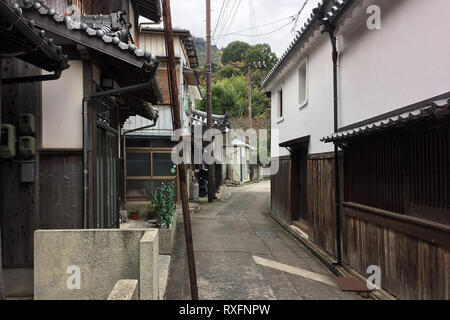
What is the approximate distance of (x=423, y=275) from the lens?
4.60 meters

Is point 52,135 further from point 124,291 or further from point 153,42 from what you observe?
point 153,42

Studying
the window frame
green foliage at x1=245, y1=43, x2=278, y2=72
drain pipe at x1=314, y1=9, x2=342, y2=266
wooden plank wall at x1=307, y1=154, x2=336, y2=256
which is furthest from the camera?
green foliage at x1=245, y1=43, x2=278, y2=72

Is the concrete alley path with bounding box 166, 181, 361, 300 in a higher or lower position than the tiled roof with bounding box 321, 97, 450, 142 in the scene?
lower

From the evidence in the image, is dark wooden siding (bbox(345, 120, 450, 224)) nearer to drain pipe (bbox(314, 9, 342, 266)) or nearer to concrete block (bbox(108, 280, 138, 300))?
drain pipe (bbox(314, 9, 342, 266))

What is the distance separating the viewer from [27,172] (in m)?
4.96

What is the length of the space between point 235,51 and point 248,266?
147ft

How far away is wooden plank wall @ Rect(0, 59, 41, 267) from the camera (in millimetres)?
4945

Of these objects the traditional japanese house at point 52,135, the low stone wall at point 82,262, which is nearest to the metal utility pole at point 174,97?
the traditional japanese house at point 52,135

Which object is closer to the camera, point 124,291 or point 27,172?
point 124,291

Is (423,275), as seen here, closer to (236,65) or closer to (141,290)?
(141,290)

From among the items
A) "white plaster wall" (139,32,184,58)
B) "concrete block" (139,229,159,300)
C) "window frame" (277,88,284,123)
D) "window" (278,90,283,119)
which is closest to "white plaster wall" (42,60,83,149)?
"concrete block" (139,229,159,300)

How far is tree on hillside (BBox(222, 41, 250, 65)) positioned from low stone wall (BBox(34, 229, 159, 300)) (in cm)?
4592

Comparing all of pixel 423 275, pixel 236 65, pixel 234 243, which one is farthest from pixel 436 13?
pixel 236 65

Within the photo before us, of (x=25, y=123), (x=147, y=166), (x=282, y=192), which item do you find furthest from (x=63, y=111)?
(x=282, y=192)
